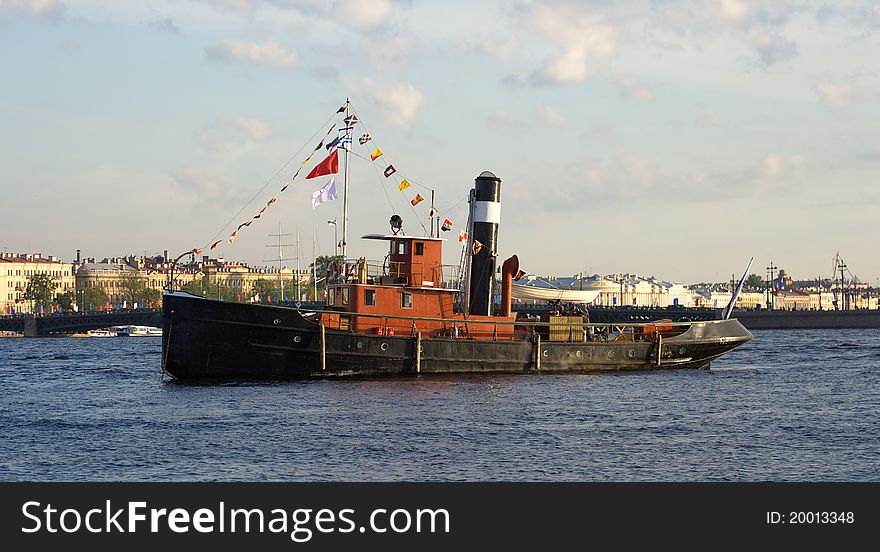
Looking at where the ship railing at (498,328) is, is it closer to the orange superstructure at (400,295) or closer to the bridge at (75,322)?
the orange superstructure at (400,295)

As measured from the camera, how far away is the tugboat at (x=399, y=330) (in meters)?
47.4

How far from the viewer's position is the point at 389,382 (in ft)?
156

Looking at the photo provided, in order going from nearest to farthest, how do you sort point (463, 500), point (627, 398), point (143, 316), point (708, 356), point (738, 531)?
1. point (738, 531)
2. point (463, 500)
3. point (627, 398)
4. point (708, 356)
5. point (143, 316)

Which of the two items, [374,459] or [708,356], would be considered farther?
[708,356]

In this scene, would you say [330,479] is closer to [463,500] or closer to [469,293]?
[463,500]

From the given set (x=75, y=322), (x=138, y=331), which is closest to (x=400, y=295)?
(x=75, y=322)

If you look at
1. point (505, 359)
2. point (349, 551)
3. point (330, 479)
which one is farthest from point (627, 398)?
point (349, 551)

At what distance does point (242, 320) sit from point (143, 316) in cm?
9647

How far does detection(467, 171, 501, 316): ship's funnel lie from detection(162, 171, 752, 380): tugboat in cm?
4

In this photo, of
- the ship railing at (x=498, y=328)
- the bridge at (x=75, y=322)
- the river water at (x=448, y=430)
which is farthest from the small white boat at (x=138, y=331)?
the ship railing at (x=498, y=328)

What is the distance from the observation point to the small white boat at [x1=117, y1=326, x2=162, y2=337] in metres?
156

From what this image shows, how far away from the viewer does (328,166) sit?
49469 millimetres

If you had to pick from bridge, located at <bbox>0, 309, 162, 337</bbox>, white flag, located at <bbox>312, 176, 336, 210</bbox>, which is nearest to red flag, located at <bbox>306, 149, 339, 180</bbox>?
white flag, located at <bbox>312, 176, 336, 210</bbox>

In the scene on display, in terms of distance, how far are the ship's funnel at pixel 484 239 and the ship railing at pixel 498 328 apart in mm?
1922
